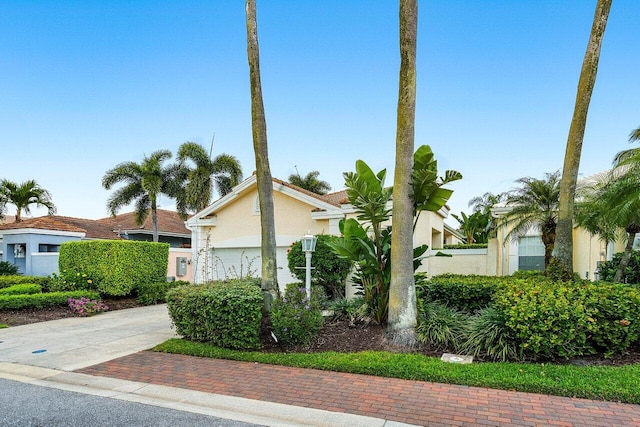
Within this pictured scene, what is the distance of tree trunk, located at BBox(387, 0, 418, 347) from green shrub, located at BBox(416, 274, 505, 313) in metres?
1.63

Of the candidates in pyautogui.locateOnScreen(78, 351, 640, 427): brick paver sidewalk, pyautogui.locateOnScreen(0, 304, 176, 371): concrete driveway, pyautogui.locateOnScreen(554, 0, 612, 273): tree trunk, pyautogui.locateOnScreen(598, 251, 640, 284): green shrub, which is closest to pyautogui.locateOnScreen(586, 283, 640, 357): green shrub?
pyautogui.locateOnScreen(78, 351, 640, 427): brick paver sidewalk

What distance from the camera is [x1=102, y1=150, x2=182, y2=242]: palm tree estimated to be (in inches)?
1015

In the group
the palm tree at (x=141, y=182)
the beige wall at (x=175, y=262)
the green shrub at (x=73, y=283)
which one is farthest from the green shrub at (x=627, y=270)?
the palm tree at (x=141, y=182)

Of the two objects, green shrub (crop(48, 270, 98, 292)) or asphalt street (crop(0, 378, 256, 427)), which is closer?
asphalt street (crop(0, 378, 256, 427))

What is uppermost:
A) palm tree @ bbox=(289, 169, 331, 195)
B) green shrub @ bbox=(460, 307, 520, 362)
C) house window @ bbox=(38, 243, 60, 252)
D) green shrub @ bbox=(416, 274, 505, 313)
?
palm tree @ bbox=(289, 169, 331, 195)

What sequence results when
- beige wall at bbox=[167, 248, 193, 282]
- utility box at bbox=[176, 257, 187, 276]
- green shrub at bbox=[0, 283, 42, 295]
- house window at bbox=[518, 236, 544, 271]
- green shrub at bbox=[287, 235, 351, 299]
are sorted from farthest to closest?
utility box at bbox=[176, 257, 187, 276] → beige wall at bbox=[167, 248, 193, 282] → house window at bbox=[518, 236, 544, 271] → green shrub at bbox=[0, 283, 42, 295] → green shrub at bbox=[287, 235, 351, 299]

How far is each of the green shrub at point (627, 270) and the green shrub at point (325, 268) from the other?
27.7ft

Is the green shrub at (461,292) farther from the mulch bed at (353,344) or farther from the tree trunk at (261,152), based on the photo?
the tree trunk at (261,152)

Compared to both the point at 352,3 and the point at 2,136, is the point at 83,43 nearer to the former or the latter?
the point at 2,136

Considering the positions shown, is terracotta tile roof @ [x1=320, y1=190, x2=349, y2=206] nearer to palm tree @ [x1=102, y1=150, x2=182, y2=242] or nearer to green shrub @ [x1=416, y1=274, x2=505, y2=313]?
green shrub @ [x1=416, y1=274, x2=505, y2=313]

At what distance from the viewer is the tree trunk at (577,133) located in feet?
27.1

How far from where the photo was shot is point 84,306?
12.9m

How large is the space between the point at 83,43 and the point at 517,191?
16306 millimetres

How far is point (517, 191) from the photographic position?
1478 cm
